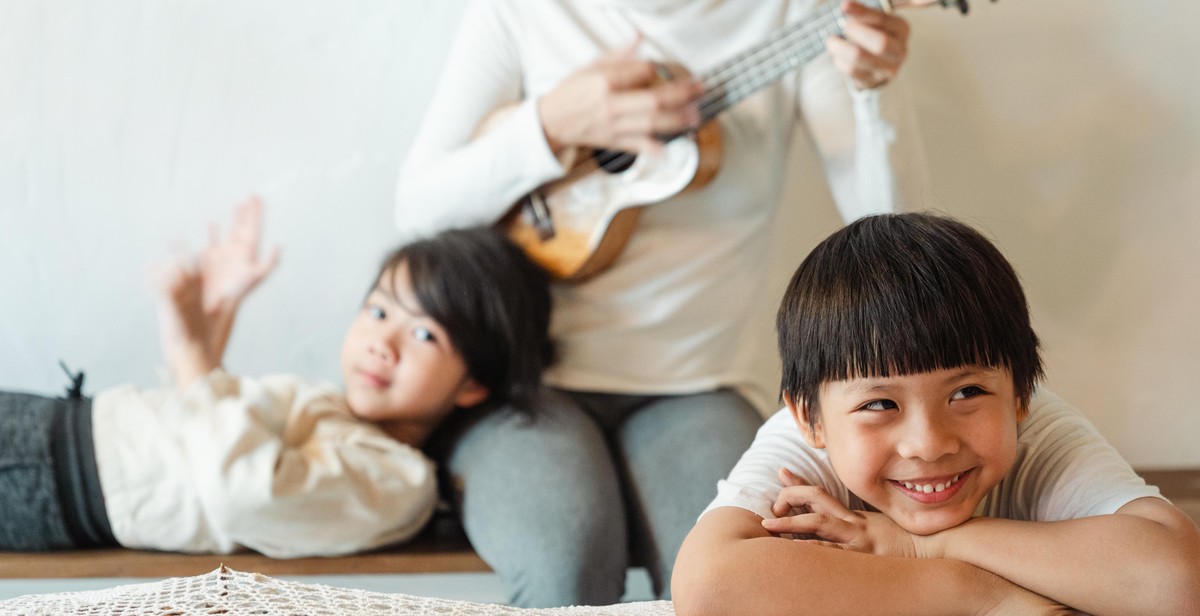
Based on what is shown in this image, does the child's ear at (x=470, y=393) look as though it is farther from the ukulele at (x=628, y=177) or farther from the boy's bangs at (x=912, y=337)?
the boy's bangs at (x=912, y=337)

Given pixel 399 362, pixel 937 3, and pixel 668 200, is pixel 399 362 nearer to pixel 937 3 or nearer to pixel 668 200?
pixel 668 200

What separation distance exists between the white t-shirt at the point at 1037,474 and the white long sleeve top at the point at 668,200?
1.71 feet

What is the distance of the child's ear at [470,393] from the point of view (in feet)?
4.28

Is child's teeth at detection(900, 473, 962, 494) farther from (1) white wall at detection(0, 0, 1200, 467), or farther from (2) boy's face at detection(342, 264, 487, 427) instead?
(1) white wall at detection(0, 0, 1200, 467)

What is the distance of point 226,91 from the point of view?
61.2 inches

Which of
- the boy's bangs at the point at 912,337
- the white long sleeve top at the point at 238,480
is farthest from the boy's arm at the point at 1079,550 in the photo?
the white long sleeve top at the point at 238,480

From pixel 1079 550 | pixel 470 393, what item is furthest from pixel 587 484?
pixel 1079 550

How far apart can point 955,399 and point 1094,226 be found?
3.29 ft

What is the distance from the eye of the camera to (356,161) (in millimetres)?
1590

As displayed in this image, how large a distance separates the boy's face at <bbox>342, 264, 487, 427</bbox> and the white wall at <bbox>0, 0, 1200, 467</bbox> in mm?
350

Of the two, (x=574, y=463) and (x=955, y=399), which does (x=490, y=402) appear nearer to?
(x=574, y=463)

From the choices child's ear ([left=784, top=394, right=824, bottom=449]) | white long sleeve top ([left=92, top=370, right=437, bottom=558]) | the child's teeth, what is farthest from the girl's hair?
the child's teeth

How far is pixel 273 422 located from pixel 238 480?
13 centimetres

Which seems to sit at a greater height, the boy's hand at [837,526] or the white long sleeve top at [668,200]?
the white long sleeve top at [668,200]
